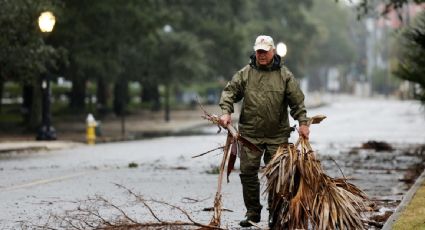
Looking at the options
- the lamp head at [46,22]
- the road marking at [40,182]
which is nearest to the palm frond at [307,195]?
the road marking at [40,182]

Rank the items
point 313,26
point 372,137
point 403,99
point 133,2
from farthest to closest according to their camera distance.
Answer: point 403,99
point 313,26
point 133,2
point 372,137

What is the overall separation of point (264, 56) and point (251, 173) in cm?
119

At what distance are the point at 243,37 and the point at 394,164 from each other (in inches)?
1481

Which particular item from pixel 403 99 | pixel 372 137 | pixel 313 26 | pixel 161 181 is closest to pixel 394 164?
pixel 161 181

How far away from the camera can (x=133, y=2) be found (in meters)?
36.6

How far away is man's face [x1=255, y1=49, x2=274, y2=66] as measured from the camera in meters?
9.29

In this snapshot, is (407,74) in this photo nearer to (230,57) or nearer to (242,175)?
(242,175)

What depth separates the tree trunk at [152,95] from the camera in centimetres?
5199

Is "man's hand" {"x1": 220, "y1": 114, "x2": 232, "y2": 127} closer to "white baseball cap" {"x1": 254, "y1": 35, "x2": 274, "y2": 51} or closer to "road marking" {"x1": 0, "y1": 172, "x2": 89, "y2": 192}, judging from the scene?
"white baseball cap" {"x1": 254, "y1": 35, "x2": 274, "y2": 51}

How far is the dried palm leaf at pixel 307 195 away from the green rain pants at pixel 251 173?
0.74 meters

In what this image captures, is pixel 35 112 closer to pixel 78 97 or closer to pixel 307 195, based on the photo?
pixel 78 97

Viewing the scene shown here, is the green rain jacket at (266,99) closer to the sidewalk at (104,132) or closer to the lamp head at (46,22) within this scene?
the sidewalk at (104,132)

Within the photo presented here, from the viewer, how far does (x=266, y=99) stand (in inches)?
371

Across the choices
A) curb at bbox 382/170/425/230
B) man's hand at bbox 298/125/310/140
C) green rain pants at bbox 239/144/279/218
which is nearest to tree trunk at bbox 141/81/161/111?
curb at bbox 382/170/425/230
